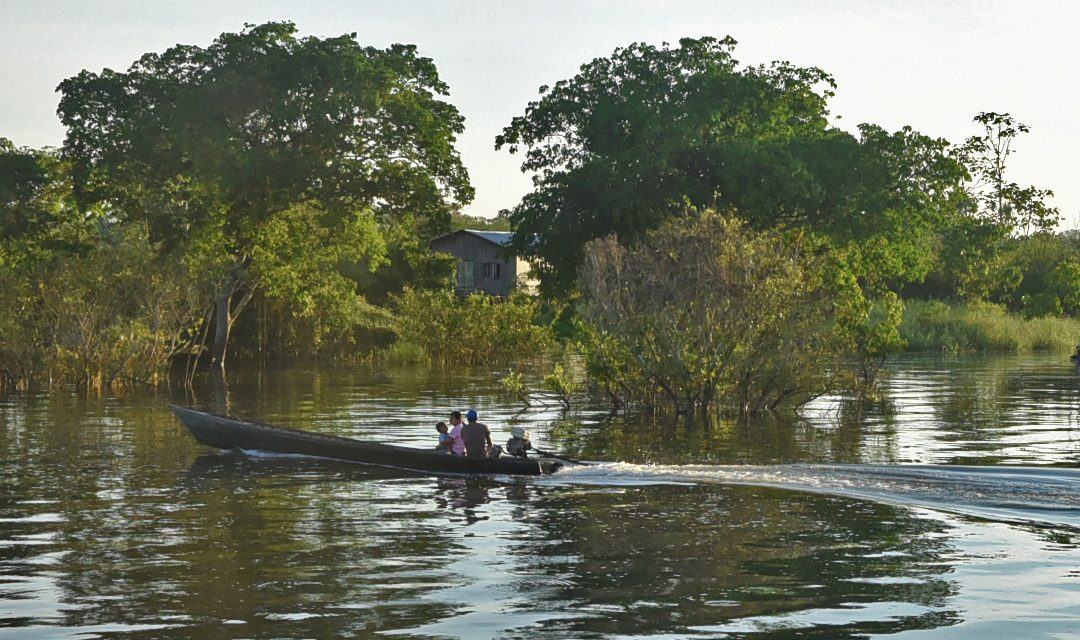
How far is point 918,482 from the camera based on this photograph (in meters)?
21.4

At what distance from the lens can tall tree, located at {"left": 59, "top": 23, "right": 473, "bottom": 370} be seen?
154ft

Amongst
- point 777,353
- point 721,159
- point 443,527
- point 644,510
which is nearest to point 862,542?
point 644,510

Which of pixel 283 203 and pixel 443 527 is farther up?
pixel 283 203

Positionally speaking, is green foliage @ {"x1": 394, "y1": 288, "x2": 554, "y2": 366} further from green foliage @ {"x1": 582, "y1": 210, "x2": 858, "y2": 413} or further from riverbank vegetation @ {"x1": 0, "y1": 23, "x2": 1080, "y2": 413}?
green foliage @ {"x1": 582, "y1": 210, "x2": 858, "y2": 413}

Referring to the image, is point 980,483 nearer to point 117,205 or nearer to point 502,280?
point 117,205

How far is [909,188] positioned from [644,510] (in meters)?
25.7

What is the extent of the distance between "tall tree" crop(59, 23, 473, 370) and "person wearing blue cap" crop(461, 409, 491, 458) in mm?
24929

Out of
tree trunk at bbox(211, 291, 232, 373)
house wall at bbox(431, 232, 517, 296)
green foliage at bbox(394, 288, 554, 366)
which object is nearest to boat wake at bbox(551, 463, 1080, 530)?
tree trunk at bbox(211, 291, 232, 373)

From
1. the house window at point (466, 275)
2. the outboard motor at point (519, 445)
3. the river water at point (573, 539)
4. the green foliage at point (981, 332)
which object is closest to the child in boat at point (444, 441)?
the river water at point (573, 539)

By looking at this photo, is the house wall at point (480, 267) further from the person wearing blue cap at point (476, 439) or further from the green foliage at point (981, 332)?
the person wearing blue cap at point (476, 439)

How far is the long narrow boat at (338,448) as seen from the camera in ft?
77.2

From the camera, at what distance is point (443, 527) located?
18.9m

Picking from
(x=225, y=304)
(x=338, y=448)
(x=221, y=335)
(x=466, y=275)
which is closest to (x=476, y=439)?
(x=338, y=448)

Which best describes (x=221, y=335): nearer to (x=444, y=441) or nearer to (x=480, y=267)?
(x=444, y=441)
